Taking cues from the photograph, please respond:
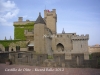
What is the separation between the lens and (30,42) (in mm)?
31734

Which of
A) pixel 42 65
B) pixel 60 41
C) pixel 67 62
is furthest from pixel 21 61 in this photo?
pixel 60 41

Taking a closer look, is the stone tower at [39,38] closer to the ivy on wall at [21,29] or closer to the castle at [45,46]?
the castle at [45,46]

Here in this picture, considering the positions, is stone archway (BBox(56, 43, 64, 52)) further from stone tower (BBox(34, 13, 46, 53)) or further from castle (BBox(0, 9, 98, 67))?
stone tower (BBox(34, 13, 46, 53))

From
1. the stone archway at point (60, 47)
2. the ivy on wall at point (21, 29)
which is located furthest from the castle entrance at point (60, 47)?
the ivy on wall at point (21, 29)

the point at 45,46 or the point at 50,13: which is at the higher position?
the point at 50,13

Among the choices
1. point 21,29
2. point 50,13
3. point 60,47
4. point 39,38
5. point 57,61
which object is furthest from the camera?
point 50,13

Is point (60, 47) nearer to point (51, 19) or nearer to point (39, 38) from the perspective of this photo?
point (51, 19)

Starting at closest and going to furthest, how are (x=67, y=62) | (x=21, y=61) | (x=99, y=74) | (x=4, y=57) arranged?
1. (x=99, y=74)
2. (x=67, y=62)
3. (x=21, y=61)
4. (x=4, y=57)

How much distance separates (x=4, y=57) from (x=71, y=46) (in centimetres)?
2101

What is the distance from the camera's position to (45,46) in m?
26.0

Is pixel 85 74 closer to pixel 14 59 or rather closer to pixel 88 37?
pixel 14 59

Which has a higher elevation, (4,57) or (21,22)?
(21,22)

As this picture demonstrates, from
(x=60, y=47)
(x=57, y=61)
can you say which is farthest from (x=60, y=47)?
(x=57, y=61)

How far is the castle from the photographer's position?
15.7 m
